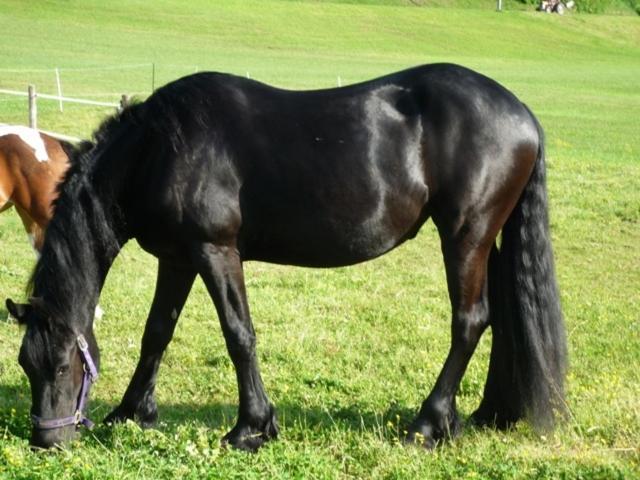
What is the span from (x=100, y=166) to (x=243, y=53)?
149 ft

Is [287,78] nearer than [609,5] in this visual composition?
Yes

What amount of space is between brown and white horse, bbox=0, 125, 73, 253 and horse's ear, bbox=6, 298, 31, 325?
3.63 meters

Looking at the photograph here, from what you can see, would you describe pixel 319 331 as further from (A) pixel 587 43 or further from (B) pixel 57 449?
(A) pixel 587 43

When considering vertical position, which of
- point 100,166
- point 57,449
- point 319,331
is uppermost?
point 100,166

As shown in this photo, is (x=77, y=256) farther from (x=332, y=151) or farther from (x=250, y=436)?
(x=332, y=151)

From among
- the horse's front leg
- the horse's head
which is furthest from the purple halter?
the horse's front leg

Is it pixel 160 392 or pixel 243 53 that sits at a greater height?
pixel 160 392

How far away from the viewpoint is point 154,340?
229 inches

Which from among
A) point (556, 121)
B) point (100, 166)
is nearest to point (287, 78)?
point (556, 121)

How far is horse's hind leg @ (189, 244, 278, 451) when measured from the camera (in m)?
5.26

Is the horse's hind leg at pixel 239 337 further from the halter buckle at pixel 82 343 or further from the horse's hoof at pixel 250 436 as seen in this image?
the halter buckle at pixel 82 343

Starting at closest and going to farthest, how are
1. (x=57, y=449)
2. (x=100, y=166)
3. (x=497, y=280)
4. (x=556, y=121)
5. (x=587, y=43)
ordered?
(x=57, y=449) → (x=100, y=166) → (x=497, y=280) → (x=556, y=121) → (x=587, y=43)

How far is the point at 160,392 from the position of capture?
6.62 meters

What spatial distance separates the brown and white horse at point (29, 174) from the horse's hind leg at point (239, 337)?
3735 millimetres
